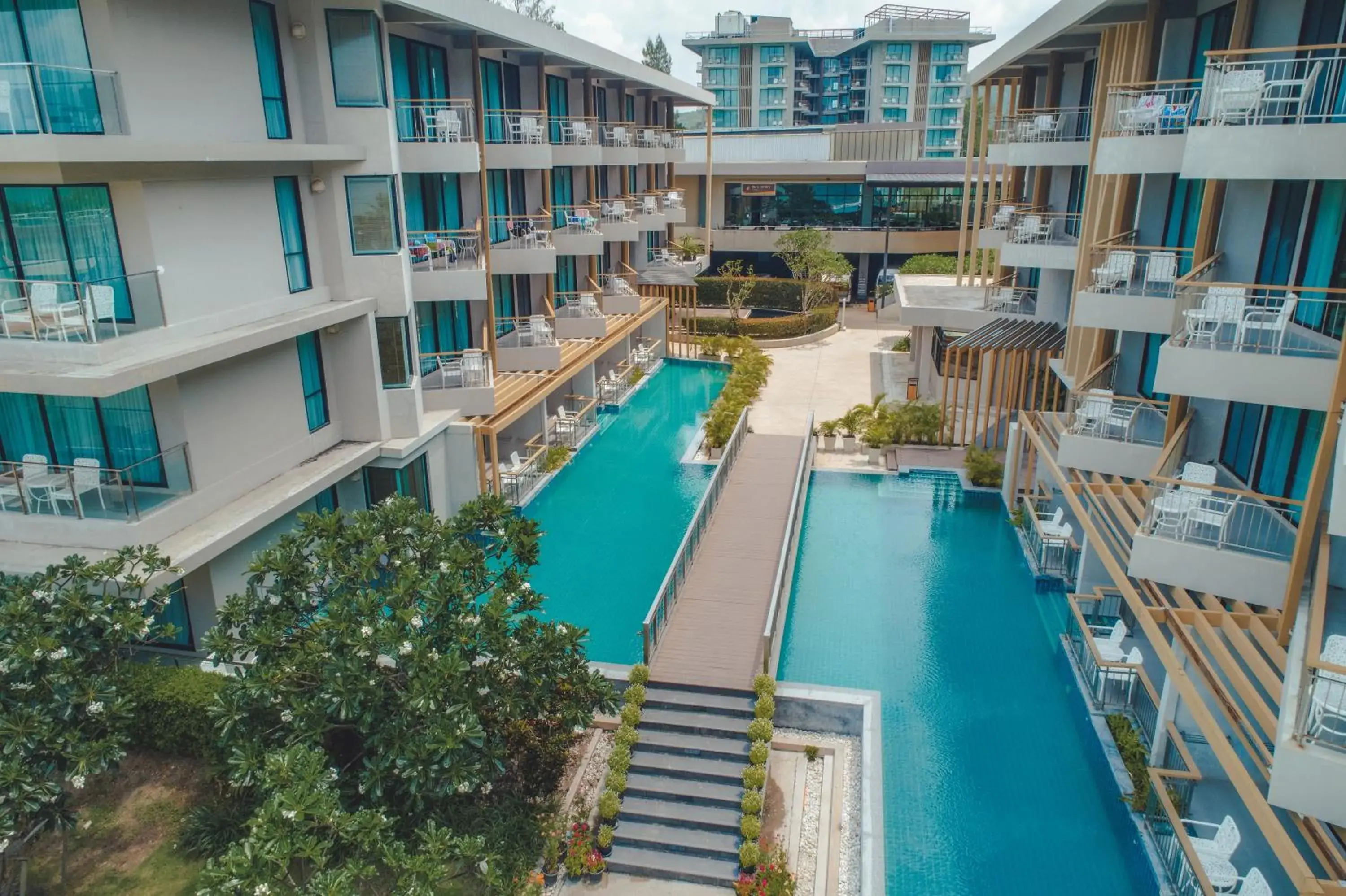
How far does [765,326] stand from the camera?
3988 centimetres

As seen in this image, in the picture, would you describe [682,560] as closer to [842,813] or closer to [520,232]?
[842,813]

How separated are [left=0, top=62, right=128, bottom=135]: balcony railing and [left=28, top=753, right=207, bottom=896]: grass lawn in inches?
332

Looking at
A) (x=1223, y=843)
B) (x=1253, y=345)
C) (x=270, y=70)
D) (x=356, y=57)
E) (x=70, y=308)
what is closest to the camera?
(x=1223, y=843)

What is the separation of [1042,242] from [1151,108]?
6981mm

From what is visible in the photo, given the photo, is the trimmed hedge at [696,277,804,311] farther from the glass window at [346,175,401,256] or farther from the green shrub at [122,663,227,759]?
the green shrub at [122,663,227,759]

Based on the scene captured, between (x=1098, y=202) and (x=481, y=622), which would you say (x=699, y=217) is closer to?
(x=1098, y=202)

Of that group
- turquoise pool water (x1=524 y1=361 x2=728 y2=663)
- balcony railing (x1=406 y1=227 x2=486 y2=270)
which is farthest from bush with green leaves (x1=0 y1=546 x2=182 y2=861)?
balcony railing (x1=406 y1=227 x2=486 y2=270)

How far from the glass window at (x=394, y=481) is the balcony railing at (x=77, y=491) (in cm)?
547

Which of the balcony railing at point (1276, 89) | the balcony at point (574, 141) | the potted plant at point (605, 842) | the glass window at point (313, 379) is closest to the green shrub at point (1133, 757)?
the potted plant at point (605, 842)

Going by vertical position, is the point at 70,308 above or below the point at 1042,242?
below

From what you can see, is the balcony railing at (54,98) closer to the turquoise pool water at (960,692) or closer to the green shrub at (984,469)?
the turquoise pool water at (960,692)

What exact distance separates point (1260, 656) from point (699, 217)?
45.1m

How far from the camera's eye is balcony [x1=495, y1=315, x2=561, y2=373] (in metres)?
23.7

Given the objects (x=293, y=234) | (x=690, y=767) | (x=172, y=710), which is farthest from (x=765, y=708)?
(x=293, y=234)
